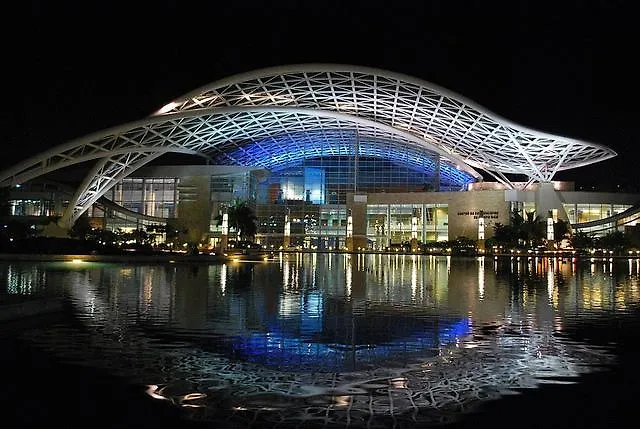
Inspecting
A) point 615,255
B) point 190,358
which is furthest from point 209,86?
point 190,358

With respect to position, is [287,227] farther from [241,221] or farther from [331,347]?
[331,347]

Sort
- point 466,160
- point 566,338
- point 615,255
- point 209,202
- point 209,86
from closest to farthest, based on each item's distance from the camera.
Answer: point 566,338 → point 209,86 → point 615,255 → point 466,160 → point 209,202

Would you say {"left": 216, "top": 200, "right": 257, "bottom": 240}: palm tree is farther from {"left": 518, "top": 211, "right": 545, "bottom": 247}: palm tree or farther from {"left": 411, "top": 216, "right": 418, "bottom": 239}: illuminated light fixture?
{"left": 518, "top": 211, "right": 545, "bottom": 247}: palm tree

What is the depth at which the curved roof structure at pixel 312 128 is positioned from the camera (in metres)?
60.5

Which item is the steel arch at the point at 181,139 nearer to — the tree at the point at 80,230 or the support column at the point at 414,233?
the tree at the point at 80,230

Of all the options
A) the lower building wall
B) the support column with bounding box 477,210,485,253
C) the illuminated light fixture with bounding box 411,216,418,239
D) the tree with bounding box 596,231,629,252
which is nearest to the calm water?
the tree with bounding box 596,231,629,252

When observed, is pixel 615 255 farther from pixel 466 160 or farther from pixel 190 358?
pixel 190 358

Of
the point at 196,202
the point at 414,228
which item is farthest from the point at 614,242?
the point at 196,202

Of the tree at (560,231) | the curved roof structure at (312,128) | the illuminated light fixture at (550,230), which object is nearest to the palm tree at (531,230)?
the illuminated light fixture at (550,230)

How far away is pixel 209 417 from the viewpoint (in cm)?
606

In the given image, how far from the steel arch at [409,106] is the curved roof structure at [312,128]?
0.12 meters

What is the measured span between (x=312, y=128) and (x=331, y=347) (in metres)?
77.0

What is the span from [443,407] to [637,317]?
31.7 feet

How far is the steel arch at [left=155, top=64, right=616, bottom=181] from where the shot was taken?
2406 inches
